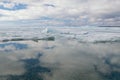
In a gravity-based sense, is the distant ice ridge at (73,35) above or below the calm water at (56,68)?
below

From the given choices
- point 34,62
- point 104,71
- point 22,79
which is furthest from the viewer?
point 34,62

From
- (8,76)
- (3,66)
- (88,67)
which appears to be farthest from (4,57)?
(88,67)

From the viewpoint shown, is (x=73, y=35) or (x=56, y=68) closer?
(x=56, y=68)

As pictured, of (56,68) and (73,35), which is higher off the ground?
(56,68)

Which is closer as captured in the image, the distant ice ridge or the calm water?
the calm water

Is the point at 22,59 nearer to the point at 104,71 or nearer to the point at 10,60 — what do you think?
the point at 10,60

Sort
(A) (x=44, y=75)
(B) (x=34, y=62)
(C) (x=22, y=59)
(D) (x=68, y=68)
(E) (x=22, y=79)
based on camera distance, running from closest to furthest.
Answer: (E) (x=22, y=79) → (A) (x=44, y=75) → (D) (x=68, y=68) → (B) (x=34, y=62) → (C) (x=22, y=59)

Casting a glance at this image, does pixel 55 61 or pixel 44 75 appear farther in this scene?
pixel 55 61

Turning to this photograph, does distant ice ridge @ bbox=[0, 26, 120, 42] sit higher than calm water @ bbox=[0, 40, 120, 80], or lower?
lower

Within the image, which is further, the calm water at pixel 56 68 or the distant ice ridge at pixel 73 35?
the distant ice ridge at pixel 73 35

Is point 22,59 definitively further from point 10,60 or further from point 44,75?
point 44,75
